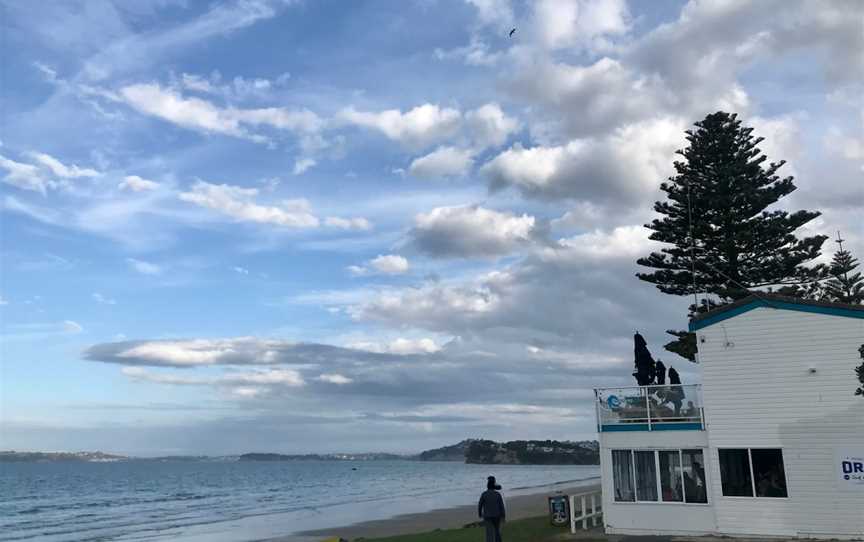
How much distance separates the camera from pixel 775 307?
1689 cm

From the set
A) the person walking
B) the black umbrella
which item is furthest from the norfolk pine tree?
the person walking

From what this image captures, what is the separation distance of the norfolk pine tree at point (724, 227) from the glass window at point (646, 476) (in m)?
14.7

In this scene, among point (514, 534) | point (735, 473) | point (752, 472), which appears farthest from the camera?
point (514, 534)

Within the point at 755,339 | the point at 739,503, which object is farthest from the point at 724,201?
the point at 739,503

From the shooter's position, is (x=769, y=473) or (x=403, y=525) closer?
(x=769, y=473)

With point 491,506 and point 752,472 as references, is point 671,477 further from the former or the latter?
point 491,506

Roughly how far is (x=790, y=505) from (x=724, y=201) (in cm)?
1904

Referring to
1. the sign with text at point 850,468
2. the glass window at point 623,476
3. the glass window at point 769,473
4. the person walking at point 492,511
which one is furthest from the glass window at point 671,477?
the person walking at point 492,511

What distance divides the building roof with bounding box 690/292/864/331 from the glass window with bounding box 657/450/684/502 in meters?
3.19

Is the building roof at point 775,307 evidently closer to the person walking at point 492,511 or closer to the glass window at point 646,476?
the glass window at point 646,476

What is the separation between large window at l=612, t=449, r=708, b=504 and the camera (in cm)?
1716

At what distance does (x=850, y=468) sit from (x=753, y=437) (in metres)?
2.00

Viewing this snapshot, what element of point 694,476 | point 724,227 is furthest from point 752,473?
point 724,227

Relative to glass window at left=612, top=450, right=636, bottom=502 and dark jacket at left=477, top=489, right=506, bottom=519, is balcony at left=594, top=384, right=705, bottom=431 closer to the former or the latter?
glass window at left=612, top=450, right=636, bottom=502
